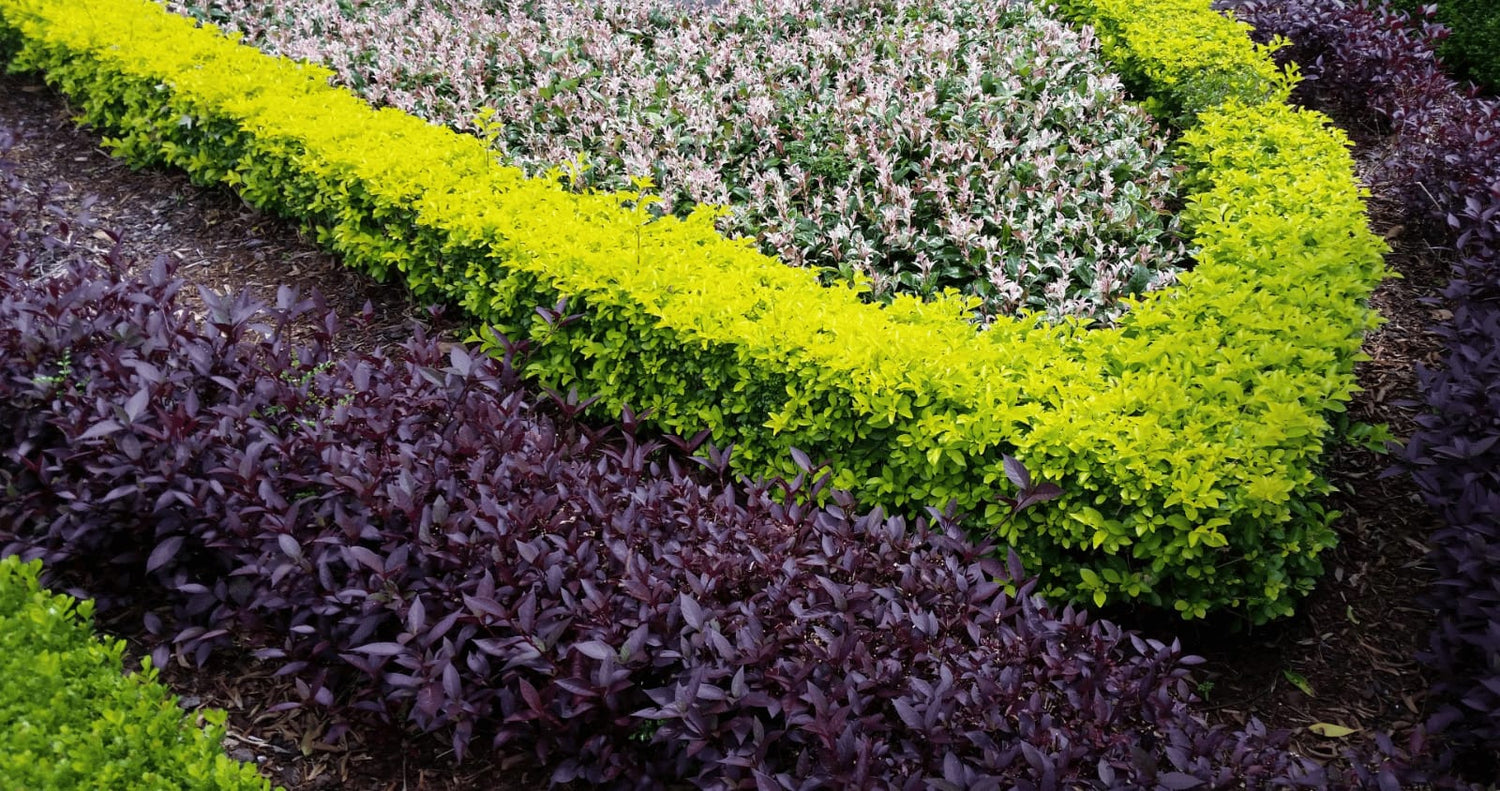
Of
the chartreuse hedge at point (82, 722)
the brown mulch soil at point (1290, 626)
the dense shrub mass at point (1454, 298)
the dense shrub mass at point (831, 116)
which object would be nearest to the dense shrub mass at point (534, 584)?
the brown mulch soil at point (1290, 626)

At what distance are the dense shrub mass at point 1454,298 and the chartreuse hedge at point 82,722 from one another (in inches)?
115

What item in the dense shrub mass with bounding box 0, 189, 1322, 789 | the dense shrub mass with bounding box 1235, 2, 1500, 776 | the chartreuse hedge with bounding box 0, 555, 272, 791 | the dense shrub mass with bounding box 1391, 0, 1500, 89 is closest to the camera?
the chartreuse hedge with bounding box 0, 555, 272, 791

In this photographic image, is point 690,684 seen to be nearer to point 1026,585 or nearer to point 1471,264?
point 1026,585

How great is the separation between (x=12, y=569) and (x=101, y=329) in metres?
1.21

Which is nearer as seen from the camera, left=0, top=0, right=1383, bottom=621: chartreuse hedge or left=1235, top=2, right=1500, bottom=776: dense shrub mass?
left=1235, top=2, right=1500, bottom=776: dense shrub mass

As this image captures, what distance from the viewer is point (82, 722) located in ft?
7.10

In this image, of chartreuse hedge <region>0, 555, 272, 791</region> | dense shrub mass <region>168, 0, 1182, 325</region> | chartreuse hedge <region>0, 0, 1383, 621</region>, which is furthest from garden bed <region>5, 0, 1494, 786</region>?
chartreuse hedge <region>0, 555, 272, 791</region>

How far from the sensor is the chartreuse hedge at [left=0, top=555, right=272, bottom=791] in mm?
2000

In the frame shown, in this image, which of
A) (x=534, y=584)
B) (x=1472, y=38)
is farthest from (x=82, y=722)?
(x=1472, y=38)

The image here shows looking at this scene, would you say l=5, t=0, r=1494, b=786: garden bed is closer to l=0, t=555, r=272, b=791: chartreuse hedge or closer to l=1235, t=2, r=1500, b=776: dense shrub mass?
l=1235, t=2, r=1500, b=776: dense shrub mass

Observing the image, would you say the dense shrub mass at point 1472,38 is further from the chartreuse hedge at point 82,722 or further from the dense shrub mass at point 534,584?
the chartreuse hedge at point 82,722

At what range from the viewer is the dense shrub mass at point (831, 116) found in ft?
15.5

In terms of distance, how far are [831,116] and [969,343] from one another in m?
2.60

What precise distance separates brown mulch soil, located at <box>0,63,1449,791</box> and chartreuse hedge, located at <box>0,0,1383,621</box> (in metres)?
0.20
